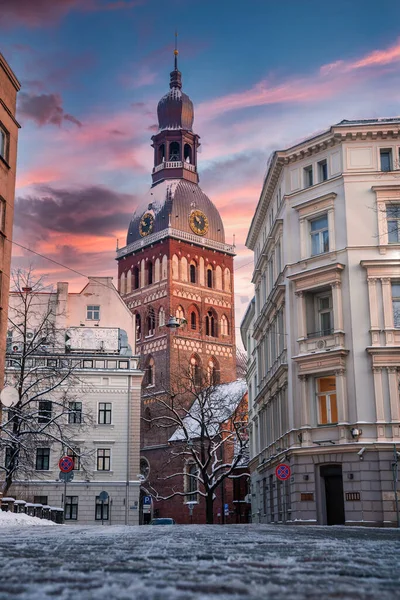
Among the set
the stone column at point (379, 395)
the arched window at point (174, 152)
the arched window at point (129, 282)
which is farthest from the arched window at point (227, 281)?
the stone column at point (379, 395)

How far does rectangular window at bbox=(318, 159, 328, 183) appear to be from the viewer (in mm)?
37656

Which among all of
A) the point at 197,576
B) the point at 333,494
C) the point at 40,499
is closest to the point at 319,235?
the point at 333,494

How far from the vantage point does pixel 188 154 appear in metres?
110

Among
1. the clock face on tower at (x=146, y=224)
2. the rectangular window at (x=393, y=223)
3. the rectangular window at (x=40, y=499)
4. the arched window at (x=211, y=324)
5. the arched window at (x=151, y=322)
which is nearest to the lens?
the rectangular window at (x=393, y=223)

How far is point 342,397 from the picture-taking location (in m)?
33.3

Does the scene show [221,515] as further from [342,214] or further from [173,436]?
[342,214]

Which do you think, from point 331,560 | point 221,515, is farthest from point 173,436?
point 331,560

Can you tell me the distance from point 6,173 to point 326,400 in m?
15.3

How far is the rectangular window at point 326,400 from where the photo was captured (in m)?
34.2

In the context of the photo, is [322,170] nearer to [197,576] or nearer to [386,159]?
[386,159]

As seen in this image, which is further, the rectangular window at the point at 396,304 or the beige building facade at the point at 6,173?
the rectangular window at the point at 396,304

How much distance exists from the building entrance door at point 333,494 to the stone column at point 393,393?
3.03 m

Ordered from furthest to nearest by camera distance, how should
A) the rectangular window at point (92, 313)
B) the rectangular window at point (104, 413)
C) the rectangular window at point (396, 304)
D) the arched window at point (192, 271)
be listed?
the arched window at point (192, 271) → the rectangular window at point (92, 313) → the rectangular window at point (104, 413) → the rectangular window at point (396, 304)

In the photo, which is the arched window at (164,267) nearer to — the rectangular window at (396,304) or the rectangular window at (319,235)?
the rectangular window at (319,235)
